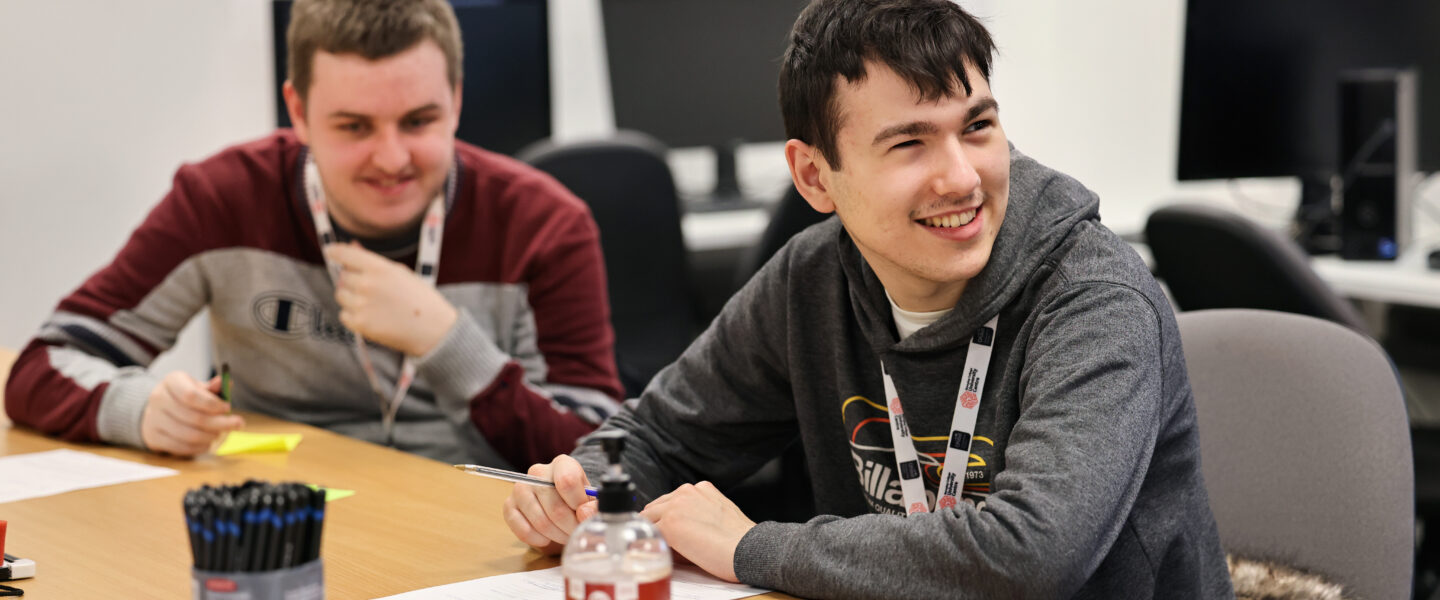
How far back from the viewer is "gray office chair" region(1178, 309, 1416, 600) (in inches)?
54.0

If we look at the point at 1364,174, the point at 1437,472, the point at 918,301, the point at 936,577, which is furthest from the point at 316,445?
the point at 1364,174

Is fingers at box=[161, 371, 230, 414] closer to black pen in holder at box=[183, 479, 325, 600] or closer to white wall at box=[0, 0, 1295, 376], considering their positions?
black pen in holder at box=[183, 479, 325, 600]

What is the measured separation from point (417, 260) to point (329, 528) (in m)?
0.74

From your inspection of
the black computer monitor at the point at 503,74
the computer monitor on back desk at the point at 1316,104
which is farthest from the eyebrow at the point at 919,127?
the black computer monitor at the point at 503,74

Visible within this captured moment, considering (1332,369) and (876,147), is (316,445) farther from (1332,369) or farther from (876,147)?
(1332,369)

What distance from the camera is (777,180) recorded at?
178 inches

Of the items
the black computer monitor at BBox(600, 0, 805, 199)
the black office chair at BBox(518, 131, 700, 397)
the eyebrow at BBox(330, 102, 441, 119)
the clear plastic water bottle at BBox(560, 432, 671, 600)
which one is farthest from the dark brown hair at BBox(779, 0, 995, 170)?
the black computer monitor at BBox(600, 0, 805, 199)

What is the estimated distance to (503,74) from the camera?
3.64 m

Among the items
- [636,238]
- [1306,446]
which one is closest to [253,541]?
[1306,446]

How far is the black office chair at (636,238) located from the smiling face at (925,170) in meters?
1.73

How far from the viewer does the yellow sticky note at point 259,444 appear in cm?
181

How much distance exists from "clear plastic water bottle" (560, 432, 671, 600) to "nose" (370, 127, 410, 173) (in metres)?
1.13

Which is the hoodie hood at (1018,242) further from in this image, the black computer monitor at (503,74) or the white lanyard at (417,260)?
the black computer monitor at (503,74)

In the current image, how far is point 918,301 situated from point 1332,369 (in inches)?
18.1
